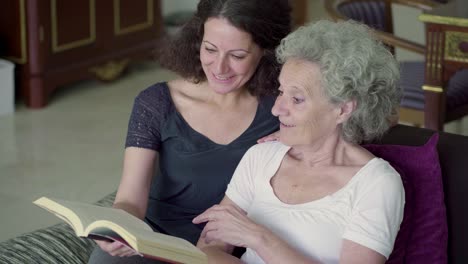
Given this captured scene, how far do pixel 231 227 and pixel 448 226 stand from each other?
0.50 m

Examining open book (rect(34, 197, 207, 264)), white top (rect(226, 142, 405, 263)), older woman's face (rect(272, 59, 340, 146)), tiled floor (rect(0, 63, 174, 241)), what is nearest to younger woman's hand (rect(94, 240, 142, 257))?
open book (rect(34, 197, 207, 264))

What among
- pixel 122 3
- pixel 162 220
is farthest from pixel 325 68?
pixel 122 3

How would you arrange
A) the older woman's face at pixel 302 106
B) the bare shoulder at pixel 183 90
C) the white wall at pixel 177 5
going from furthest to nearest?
the white wall at pixel 177 5, the bare shoulder at pixel 183 90, the older woman's face at pixel 302 106

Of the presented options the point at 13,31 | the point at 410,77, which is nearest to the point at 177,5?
the point at 13,31

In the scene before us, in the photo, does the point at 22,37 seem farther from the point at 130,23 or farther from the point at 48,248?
the point at 48,248

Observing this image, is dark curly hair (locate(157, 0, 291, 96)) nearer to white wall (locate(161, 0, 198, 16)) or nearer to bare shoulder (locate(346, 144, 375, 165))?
bare shoulder (locate(346, 144, 375, 165))

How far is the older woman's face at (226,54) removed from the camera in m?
2.37

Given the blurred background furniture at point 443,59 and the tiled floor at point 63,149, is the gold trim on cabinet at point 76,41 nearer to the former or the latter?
the tiled floor at point 63,149

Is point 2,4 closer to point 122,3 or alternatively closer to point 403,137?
point 122,3

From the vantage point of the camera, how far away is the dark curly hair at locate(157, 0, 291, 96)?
7.76ft

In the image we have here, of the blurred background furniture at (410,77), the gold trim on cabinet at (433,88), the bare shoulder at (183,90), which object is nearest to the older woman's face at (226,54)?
the bare shoulder at (183,90)

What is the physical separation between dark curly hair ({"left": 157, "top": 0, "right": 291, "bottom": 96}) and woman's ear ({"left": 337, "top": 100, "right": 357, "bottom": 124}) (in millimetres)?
351

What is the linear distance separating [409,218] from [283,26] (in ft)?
1.94

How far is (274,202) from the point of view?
2.19 metres
